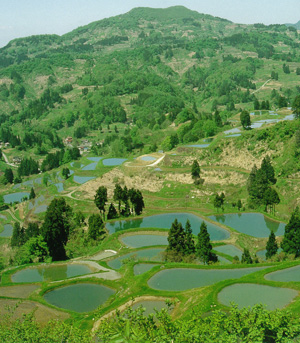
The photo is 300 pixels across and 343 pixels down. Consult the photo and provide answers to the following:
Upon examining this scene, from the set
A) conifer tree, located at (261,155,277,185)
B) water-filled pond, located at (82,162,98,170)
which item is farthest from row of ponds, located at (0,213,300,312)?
water-filled pond, located at (82,162,98,170)

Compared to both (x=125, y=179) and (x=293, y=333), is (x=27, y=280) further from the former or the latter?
(x=125, y=179)

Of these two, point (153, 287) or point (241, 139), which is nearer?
point (153, 287)

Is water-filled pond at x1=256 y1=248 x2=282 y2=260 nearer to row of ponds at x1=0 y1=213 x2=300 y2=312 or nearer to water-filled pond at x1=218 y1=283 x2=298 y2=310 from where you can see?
row of ponds at x1=0 y1=213 x2=300 y2=312

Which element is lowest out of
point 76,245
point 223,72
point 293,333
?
point 76,245

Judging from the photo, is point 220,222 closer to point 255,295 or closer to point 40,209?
point 255,295

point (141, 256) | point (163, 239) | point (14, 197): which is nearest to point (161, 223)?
point (163, 239)

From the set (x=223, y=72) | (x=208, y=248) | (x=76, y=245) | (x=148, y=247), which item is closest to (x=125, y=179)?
(x=76, y=245)

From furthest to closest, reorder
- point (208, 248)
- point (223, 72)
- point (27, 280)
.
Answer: point (223, 72) < point (208, 248) < point (27, 280)
